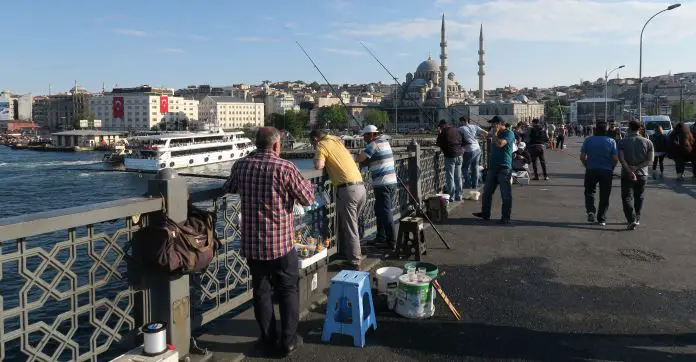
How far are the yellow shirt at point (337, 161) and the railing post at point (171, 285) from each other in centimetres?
167

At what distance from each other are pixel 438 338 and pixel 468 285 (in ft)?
4.08

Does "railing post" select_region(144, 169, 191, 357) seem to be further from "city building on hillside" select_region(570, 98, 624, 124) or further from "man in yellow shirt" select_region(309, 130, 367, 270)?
"city building on hillside" select_region(570, 98, 624, 124)

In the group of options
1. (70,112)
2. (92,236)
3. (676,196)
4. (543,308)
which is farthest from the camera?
(70,112)

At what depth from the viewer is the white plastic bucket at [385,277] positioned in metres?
4.40

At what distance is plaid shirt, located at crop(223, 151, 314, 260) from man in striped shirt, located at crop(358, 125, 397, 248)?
2.45 metres

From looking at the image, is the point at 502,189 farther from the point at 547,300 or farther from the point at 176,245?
the point at 176,245

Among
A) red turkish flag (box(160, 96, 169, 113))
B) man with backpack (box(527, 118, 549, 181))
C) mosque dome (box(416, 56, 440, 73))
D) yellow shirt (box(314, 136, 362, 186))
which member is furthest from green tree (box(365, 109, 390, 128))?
yellow shirt (box(314, 136, 362, 186))

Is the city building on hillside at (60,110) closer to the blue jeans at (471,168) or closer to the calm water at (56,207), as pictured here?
the calm water at (56,207)

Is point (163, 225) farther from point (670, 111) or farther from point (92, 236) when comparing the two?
point (670, 111)

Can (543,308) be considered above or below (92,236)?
below

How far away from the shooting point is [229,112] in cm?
15175

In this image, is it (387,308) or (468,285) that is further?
(468,285)

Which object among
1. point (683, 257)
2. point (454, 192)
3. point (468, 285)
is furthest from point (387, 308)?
point (454, 192)

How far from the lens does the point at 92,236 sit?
284 cm
